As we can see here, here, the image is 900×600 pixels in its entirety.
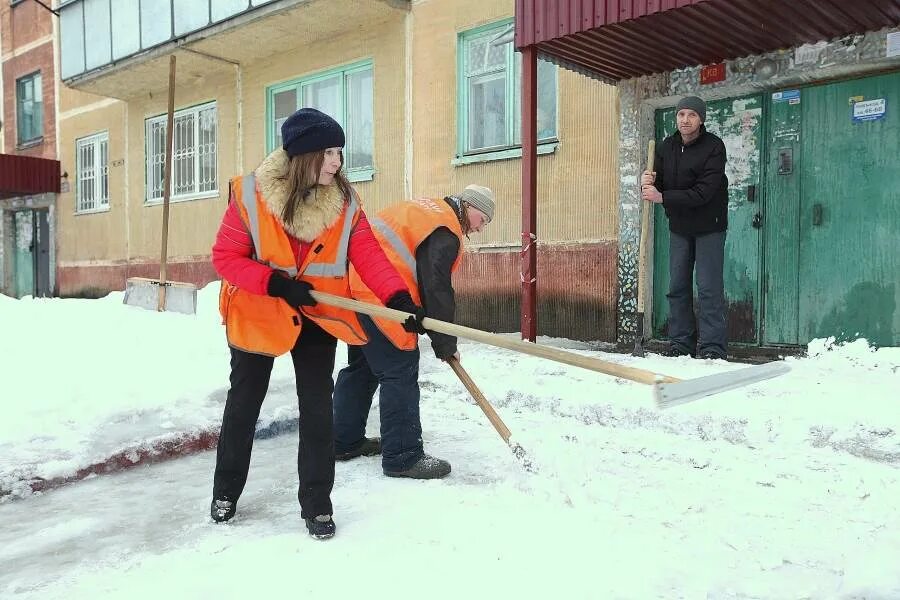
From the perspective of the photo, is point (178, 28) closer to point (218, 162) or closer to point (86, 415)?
point (218, 162)

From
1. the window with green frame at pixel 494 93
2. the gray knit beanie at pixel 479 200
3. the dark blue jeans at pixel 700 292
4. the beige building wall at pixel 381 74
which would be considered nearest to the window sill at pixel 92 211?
the beige building wall at pixel 381 74

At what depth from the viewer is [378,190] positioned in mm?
8859

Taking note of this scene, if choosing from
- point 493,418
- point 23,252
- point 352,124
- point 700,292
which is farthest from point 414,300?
point 23,252

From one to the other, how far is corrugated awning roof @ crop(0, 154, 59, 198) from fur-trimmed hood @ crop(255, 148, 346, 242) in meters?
14.0

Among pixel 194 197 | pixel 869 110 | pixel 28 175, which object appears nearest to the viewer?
pixel 869 110

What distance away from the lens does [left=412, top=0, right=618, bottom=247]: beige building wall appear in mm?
6656

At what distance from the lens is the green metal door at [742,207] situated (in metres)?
5.83

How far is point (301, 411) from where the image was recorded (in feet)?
8.53

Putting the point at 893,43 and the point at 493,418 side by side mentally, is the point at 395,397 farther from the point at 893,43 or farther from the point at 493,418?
the point at 893,43

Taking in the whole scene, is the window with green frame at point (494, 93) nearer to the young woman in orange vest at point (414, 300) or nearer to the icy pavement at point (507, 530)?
the young woman in orange vest at point (414, 300)

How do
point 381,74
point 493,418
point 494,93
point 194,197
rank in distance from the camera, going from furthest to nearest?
point 194,197 → point 381,74 → point 494,93 → point 493,418

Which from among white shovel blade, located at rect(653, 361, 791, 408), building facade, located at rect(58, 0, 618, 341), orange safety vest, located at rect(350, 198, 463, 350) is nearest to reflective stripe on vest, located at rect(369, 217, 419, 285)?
orange safety vest, located at rect(350, 198, 463, 350)

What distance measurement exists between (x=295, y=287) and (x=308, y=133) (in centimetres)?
56

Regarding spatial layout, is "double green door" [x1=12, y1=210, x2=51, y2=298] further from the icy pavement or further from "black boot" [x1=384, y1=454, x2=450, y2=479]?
A: "black boot" [x1=384, y1=454, x2=450, y2=479]
